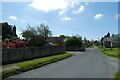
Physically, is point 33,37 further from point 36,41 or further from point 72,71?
point 72,71

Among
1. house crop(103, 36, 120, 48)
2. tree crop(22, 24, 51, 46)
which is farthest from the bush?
house crop(103, 36, 120, 48)

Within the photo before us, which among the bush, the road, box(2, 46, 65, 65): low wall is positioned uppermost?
the bush

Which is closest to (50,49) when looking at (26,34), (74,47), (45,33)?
(26,34)

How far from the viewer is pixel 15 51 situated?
30.7 m

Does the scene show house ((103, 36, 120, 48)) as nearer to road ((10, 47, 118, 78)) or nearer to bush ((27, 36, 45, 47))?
bush ((27, 36, 45, 47))

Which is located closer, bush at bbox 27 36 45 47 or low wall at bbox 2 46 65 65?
low wall at bbox 2 46 65 65

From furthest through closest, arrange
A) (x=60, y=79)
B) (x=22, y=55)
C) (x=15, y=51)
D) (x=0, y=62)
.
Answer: (x=22, y=55) → (x=15, y=51) → (x=0, y=62) → (x=60, y=79)

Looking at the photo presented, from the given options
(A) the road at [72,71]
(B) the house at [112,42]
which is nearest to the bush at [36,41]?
(A) the road at [72,71]

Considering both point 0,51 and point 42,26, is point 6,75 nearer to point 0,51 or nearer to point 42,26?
point 0,51

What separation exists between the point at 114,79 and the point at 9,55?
15.1 metres

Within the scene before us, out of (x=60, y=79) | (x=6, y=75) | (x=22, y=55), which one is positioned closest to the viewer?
(x=60, y=79)

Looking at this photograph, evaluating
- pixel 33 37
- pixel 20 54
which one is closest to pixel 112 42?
pixel 33 37

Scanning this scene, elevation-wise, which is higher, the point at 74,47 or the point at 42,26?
the point at 42,26

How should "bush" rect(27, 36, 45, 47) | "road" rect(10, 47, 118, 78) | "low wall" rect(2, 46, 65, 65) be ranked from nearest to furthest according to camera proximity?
"road" rect(10, 47, 118, 78) < "low wall" rect(2, 46, 65, 65) < "bush" rect(27, 36, 45, 47)
